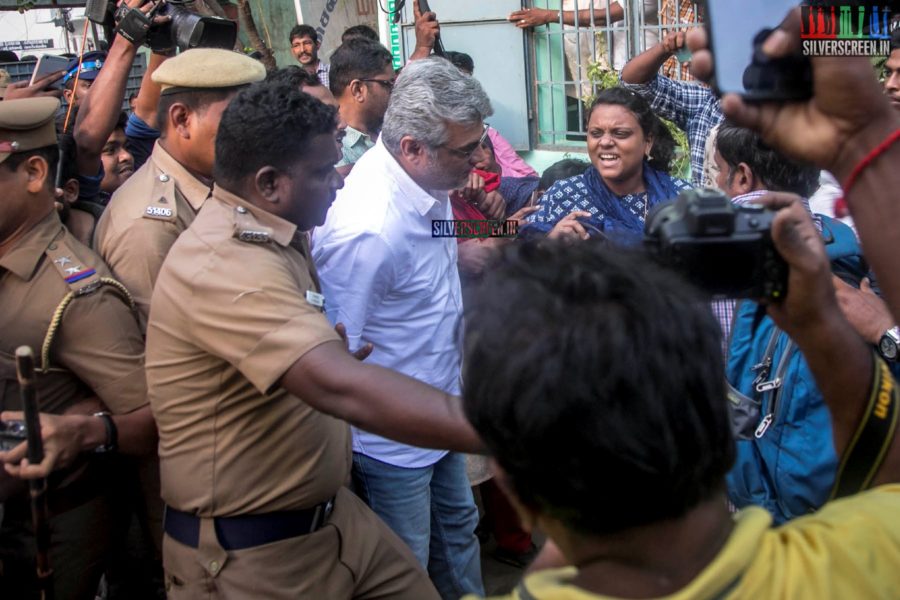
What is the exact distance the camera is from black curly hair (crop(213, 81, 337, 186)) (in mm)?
2324

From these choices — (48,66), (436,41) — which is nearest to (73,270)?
(48,66)

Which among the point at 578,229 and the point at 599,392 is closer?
the point at 599,392

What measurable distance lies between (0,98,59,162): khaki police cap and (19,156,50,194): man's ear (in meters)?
0.04

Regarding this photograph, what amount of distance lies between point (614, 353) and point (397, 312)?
1.94m

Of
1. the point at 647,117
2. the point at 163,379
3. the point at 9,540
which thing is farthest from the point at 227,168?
the point at 647,117

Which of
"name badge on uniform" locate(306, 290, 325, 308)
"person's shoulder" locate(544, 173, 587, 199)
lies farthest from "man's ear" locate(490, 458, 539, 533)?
"person's shoulder" locate(544, 173, 587, 199)

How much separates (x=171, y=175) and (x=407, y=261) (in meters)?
0.81

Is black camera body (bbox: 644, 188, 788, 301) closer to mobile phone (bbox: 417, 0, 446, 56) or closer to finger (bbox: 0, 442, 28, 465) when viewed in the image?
finger (bbox: 0, 442, 28, 465)

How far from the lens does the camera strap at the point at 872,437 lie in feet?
4.30

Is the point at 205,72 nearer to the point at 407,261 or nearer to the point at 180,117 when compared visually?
the point at 180,117

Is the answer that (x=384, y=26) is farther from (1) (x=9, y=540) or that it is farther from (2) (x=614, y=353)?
(2) (x=614, y=353)

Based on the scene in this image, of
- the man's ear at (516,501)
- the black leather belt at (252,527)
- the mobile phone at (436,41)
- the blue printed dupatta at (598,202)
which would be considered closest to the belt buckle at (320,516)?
the black leather belt at (252,527)

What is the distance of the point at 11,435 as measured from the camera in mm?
2166

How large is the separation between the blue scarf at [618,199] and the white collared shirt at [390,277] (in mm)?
807
